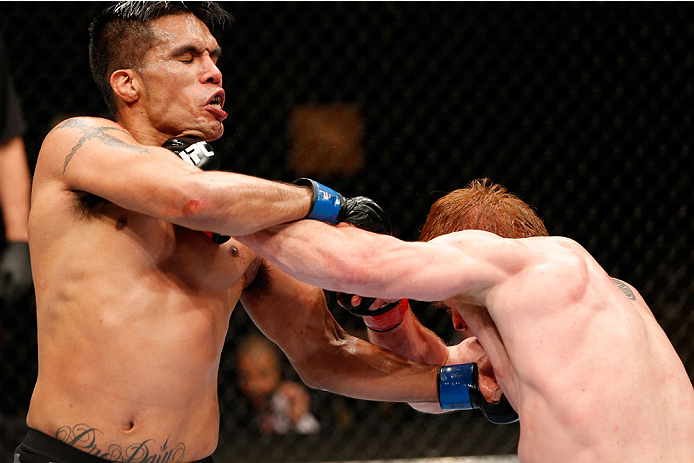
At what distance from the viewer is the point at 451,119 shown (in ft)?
13.4

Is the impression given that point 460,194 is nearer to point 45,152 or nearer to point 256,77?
point 45,152

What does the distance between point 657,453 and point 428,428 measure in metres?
2.49

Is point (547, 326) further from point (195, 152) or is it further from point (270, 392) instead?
point (270, 392)

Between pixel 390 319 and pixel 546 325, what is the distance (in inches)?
21.0

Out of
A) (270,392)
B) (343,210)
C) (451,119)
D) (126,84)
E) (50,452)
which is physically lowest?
(270,392)

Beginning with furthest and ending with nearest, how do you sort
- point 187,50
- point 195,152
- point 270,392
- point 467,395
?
point 270,392 → point 467,395 → point 187,50 → point 195,152

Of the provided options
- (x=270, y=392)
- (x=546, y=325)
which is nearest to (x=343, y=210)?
(x=546, y=325)

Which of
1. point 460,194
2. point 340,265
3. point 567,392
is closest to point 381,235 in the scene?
point 340,265

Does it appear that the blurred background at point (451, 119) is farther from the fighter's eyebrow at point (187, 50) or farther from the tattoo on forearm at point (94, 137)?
the tattoo on forearm at point (94, 137)

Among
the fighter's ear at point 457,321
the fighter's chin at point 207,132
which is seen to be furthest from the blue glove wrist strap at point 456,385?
the fighter's chin at point 207,132

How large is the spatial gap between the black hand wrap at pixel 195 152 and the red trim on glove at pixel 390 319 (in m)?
0.58

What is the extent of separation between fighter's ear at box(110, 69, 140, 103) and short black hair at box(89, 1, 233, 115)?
18 millimetres

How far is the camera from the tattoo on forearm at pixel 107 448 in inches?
52.9

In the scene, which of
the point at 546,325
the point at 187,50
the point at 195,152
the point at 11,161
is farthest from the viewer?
the point at 187,50
